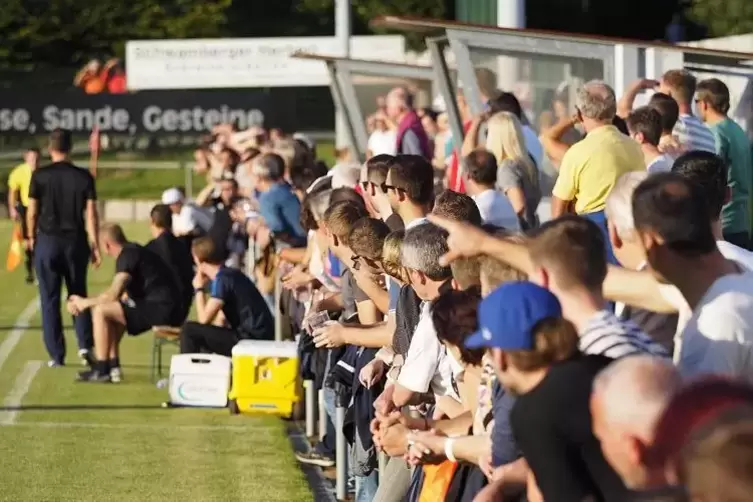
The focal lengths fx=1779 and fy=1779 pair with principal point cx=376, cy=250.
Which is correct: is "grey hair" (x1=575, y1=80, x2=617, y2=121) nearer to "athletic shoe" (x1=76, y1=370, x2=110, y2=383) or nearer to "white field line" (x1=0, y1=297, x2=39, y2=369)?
"athletic shoe" (x1=76, y1=370, x2=110, y2=383)

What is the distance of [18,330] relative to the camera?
19.3m

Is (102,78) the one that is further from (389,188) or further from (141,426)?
(389,188)

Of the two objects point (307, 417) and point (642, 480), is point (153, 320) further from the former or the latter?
point (642, 480)

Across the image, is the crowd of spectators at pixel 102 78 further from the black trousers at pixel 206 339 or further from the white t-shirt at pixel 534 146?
the white t-shirt at pixel 534 146

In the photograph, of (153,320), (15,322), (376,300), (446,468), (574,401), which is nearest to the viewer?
(574,401)

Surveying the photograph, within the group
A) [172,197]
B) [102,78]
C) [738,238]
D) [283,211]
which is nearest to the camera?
[738,238]

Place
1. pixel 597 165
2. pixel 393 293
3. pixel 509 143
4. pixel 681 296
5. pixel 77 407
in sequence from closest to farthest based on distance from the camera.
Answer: pixel 681 296 < pixel 393 293 < pixel 597 165 < pixel 509 143 < pixel 77 407

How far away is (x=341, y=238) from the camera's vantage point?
356 inches

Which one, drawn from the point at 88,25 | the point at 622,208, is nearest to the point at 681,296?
the point at 622,208

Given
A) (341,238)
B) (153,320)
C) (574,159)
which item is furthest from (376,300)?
(153,320)

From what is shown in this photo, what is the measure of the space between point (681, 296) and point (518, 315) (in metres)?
1.12

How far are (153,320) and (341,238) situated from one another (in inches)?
241

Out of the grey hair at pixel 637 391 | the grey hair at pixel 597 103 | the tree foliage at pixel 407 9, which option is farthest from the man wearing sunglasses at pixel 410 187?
the tree foliage at pixel 407 9

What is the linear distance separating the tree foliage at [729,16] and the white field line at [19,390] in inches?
1006
